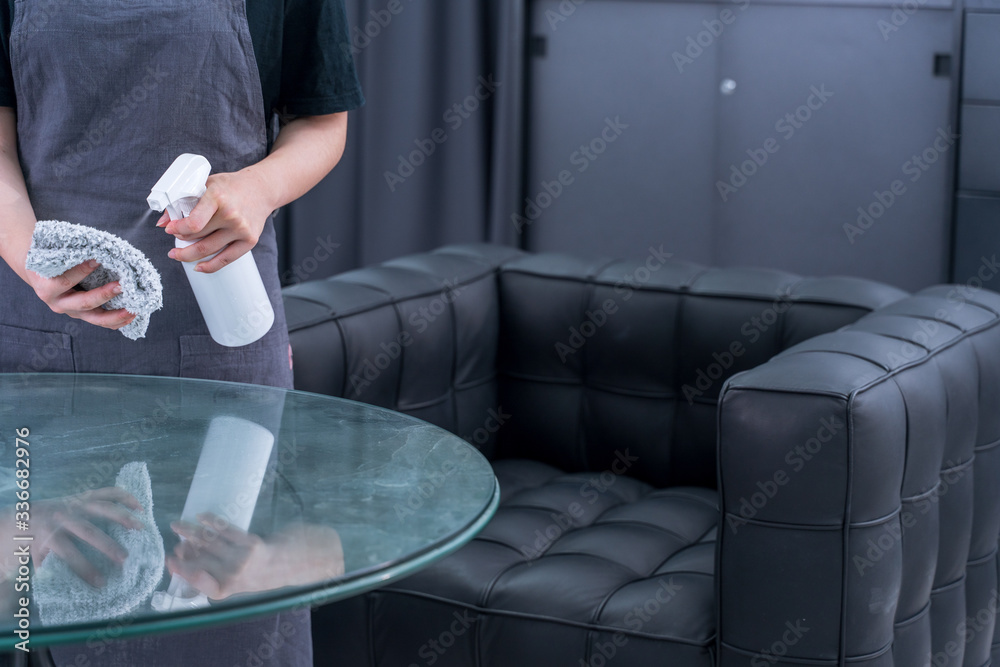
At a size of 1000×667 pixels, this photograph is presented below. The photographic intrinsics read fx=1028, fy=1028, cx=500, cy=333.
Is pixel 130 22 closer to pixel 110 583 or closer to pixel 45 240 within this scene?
pixel 45 240

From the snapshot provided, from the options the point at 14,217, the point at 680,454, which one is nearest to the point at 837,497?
the point at 680,454

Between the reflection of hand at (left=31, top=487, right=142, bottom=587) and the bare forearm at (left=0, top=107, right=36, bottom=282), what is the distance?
0.25m

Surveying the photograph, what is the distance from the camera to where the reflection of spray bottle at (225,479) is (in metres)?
0.56

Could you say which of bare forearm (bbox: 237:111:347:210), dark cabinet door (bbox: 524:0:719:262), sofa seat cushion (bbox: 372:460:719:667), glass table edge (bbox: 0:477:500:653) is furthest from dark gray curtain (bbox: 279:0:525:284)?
glass table edge (bbox: 0:477:500:653)

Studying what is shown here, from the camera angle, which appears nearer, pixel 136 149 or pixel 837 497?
pixel 136 149

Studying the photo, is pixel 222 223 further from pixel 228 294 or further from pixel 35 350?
pixel 35 350

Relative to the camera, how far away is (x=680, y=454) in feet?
5.69

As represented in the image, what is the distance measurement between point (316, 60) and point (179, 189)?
0.26 meters

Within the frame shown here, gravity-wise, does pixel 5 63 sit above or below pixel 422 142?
above

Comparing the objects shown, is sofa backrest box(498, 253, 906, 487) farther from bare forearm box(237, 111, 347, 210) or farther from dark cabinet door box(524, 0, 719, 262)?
dark cabinet door box(524, 0, 719, 262)

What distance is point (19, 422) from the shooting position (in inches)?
33.7

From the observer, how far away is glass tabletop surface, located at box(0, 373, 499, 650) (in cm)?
55

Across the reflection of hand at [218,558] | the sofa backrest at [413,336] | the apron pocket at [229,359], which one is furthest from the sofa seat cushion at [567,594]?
the reflection of hand at [218,558]

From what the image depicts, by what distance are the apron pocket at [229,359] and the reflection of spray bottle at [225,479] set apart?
0.09 metres
